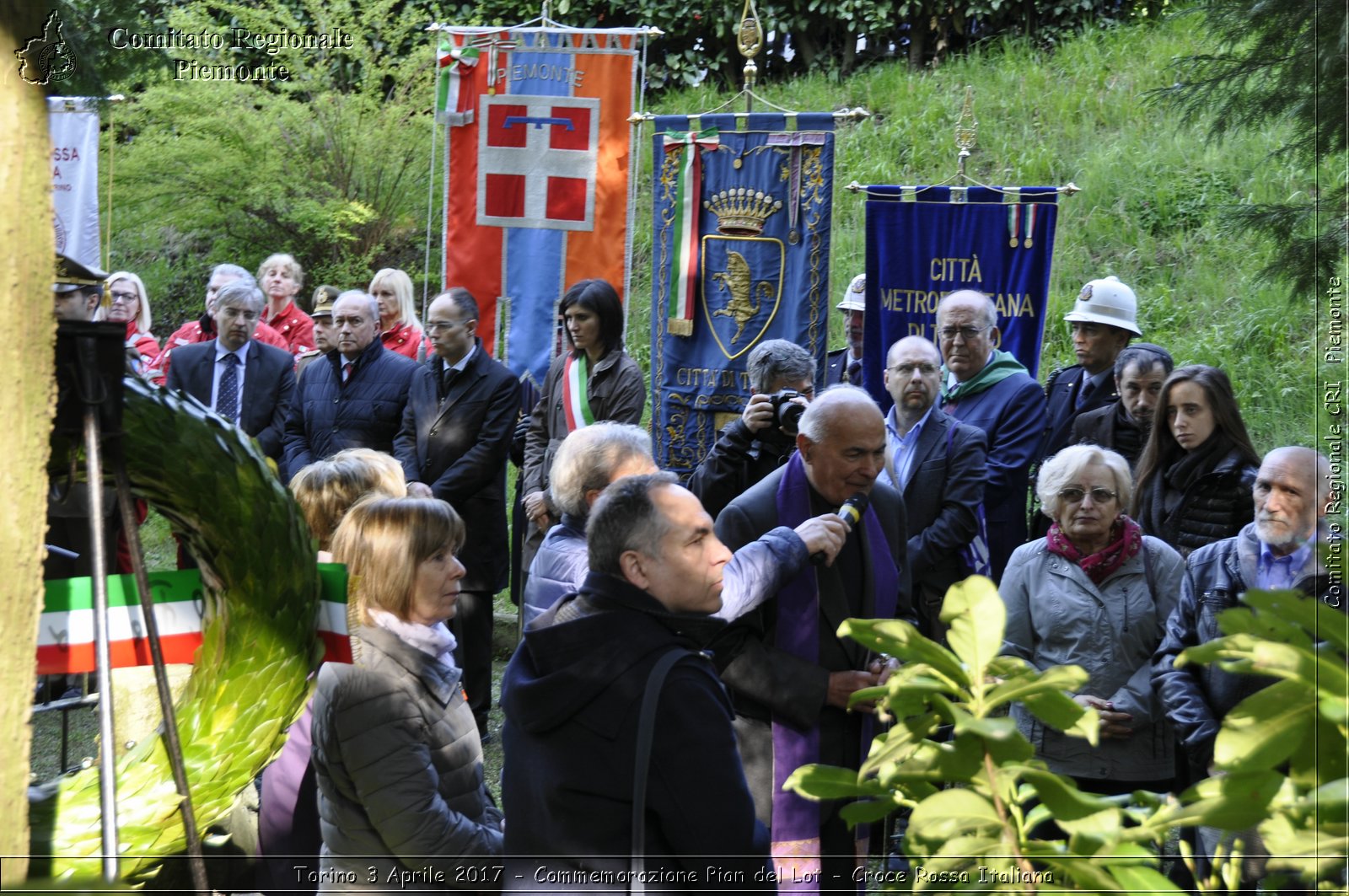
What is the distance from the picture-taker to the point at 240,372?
6.90m

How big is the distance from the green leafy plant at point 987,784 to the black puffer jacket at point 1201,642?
2275mm

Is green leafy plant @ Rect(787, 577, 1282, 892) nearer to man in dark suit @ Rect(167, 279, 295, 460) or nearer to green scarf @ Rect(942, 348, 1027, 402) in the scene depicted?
green scarf @ Rect(942, 348, 1027, 402)

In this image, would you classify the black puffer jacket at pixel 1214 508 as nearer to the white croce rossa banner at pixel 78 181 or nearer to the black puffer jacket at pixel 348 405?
the black puffer jacket at pixel 348 405

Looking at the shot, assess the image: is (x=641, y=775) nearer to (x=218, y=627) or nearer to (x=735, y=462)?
(x=218, y=627)

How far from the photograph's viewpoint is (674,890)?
2.26 m

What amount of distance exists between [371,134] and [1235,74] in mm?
11065

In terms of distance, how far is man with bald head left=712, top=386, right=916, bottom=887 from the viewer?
3383 mm

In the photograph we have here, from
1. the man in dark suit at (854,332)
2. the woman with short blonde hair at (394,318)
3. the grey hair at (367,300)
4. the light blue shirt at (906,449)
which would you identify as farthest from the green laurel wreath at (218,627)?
the woman with short blonde hair at (394,318)

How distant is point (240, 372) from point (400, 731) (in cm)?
471

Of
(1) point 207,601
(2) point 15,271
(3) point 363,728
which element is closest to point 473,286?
(3) point 363,728

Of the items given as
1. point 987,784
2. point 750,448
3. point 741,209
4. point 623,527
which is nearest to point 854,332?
point 741,209

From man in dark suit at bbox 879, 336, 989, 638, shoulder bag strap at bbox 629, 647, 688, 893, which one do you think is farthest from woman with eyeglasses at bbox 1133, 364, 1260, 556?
shoulder bag strap at bbox 629, 647, 688, 893

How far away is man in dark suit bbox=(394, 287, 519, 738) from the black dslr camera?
6.57ft

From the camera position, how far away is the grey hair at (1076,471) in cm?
391
